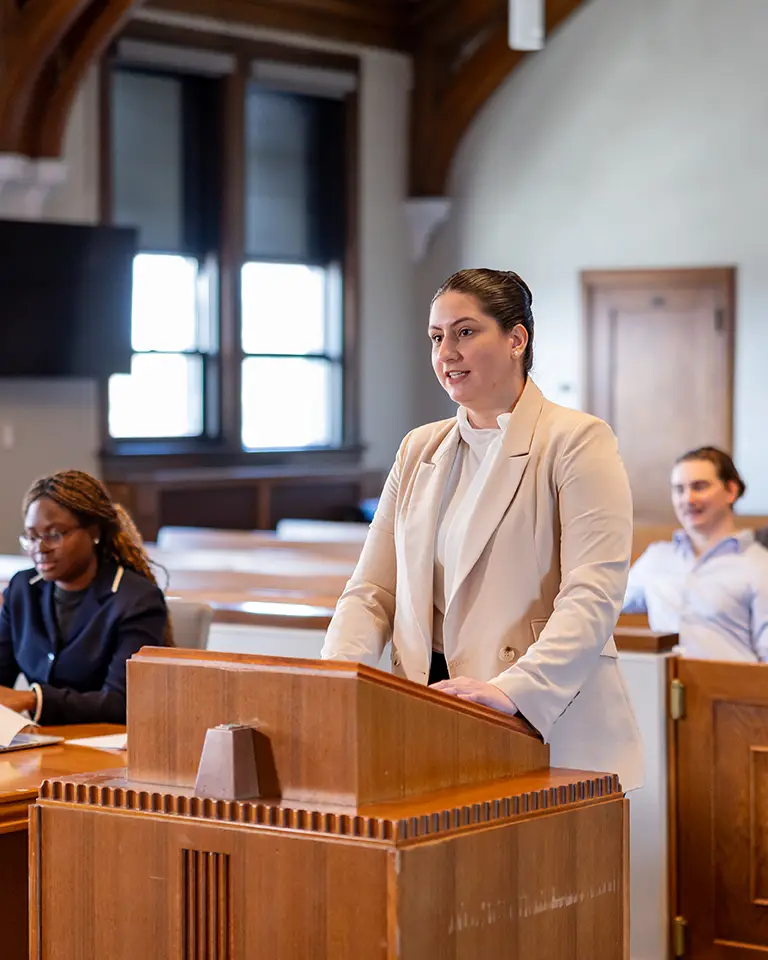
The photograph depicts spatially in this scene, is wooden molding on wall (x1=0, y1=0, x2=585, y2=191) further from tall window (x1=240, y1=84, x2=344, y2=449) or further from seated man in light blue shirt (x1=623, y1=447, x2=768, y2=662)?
seated man in light blue shirt (x1=623, y1=447, x2=768, y2=662)

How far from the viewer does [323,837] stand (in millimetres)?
1584

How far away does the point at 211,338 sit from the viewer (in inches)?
383

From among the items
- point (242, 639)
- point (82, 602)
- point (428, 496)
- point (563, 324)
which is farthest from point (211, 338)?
point (428, 496)

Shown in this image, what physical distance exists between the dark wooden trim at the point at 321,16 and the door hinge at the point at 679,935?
7116 mm

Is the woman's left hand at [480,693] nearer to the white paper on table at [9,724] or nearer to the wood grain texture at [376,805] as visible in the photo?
the wood grain texture at [376,805]

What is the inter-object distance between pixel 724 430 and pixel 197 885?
825 cm

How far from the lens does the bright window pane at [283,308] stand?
9930 mm

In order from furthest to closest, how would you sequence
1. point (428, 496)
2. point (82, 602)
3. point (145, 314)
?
point (145, 314)
point (82, 602)
point (428, 496)

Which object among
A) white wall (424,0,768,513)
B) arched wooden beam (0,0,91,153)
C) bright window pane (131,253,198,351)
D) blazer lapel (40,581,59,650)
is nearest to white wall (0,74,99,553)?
arched wooden beam (0,0,91,153)

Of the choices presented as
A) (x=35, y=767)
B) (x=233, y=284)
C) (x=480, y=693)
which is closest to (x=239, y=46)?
(x=233, y=284)

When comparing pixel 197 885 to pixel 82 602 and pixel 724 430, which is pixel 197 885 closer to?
pixel 82 602

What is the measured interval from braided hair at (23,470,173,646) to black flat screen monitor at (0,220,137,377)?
Answer: 5245 millimetres

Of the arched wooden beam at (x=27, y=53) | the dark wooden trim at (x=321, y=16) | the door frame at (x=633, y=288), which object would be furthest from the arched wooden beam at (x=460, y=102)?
the arched wooden beam at (x=27, y=53)

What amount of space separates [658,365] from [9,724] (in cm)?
751
